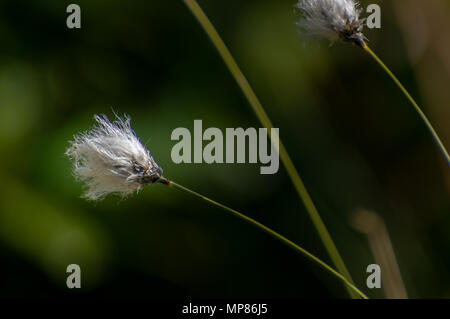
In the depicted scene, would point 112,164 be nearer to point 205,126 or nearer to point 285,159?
point 285,159

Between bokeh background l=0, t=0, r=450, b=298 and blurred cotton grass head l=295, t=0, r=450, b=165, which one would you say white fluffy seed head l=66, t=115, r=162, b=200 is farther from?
bokeh background l=0, t=0, r=450, b=298

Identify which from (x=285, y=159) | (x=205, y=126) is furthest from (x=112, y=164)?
(x=205, y=126)

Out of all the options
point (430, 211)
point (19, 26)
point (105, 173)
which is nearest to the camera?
point (105, 173)

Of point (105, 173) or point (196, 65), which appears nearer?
point (105, 173)

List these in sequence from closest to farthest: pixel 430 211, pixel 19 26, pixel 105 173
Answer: pixel 105 173, pixel 430 211, pixel 19 26

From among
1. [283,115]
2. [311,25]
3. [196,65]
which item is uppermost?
[196,65]
